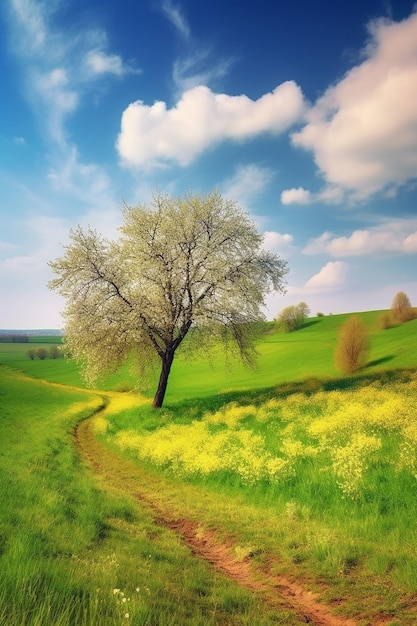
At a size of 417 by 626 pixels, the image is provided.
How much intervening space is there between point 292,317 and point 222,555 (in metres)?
100

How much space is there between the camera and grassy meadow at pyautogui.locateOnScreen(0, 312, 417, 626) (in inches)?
192

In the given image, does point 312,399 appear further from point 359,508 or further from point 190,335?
point 359,508

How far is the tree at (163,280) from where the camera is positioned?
2683 centimetres

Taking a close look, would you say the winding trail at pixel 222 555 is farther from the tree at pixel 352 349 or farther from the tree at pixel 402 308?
the tree at pixel 402 308

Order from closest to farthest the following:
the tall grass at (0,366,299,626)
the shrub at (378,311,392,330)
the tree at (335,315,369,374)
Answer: the tall grass at (0,366,299,626) < the tree at (335,315,369,374) < the shrub at (378,311,392,330)

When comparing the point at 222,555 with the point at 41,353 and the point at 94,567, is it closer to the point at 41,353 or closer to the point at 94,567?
the point at 94,567

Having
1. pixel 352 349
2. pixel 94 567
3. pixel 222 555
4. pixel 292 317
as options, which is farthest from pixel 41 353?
pixel 94 567

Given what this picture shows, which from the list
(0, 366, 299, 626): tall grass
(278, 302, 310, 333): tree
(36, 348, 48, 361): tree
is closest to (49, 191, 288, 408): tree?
(0, 366, 299, 626): tall grass

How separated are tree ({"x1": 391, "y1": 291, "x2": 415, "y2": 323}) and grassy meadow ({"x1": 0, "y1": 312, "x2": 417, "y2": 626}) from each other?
59.5m

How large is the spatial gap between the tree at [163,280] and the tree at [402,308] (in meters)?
56.9

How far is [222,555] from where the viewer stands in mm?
8344

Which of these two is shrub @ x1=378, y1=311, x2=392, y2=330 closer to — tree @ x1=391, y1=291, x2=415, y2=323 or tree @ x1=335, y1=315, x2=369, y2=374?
tree @ x1=391, y1=291, x2=415, y2=323

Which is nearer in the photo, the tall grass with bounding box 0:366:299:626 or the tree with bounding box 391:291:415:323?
the tall grass with bounding box 0:366:299:626

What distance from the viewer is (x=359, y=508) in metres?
9.22
